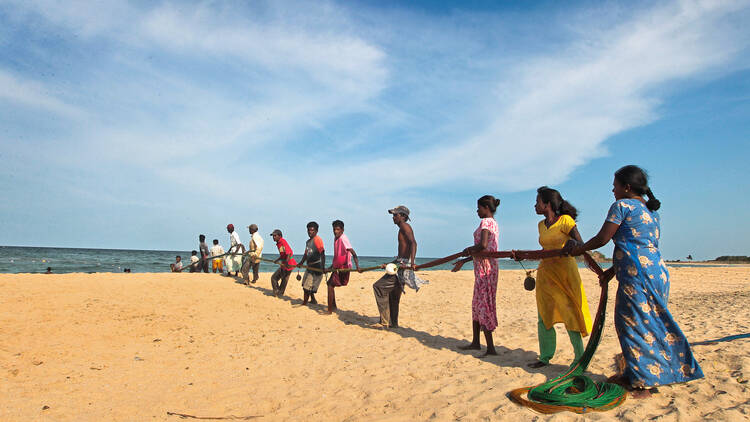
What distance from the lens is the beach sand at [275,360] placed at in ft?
13.4

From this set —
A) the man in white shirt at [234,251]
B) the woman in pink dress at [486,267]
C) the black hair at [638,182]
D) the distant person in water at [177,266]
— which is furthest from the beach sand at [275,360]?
the distant person in water at [177,266]

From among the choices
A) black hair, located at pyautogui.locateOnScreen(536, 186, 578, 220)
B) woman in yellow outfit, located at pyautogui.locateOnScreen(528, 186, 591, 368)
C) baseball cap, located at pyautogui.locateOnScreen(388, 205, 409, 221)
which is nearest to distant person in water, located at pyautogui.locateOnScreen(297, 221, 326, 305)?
baseball cap, located at pyautogui.locateOnScreen(388, 205, 409, 221)

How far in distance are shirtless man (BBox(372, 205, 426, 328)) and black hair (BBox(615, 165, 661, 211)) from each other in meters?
4.01

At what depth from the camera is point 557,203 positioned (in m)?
5.05

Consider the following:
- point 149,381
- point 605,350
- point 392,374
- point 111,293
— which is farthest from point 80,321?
point 605,350

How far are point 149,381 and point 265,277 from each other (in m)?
9.74

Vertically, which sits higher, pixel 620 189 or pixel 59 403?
pixel 620 189

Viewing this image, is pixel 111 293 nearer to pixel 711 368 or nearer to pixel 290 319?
pixel 290 319

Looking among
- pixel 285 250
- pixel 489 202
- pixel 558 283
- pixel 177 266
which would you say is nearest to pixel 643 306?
pixel 558 283

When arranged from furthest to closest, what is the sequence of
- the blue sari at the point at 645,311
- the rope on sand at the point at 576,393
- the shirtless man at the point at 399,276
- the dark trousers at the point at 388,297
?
the dark trousers at the point at 388,297, the shirtless man at the point at 399,276, the blue sari at the point at 645,311, the rope on sand at the point at 576,393

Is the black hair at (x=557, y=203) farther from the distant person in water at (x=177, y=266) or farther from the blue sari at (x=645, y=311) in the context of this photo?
the distant person in water at (x=177, y=266)

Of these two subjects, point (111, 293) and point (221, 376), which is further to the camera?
point (111, 293)

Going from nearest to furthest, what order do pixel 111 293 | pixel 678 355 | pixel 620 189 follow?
pixel 678 355, pixel 620 189, pixel 111 293

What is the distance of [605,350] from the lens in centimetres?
544
